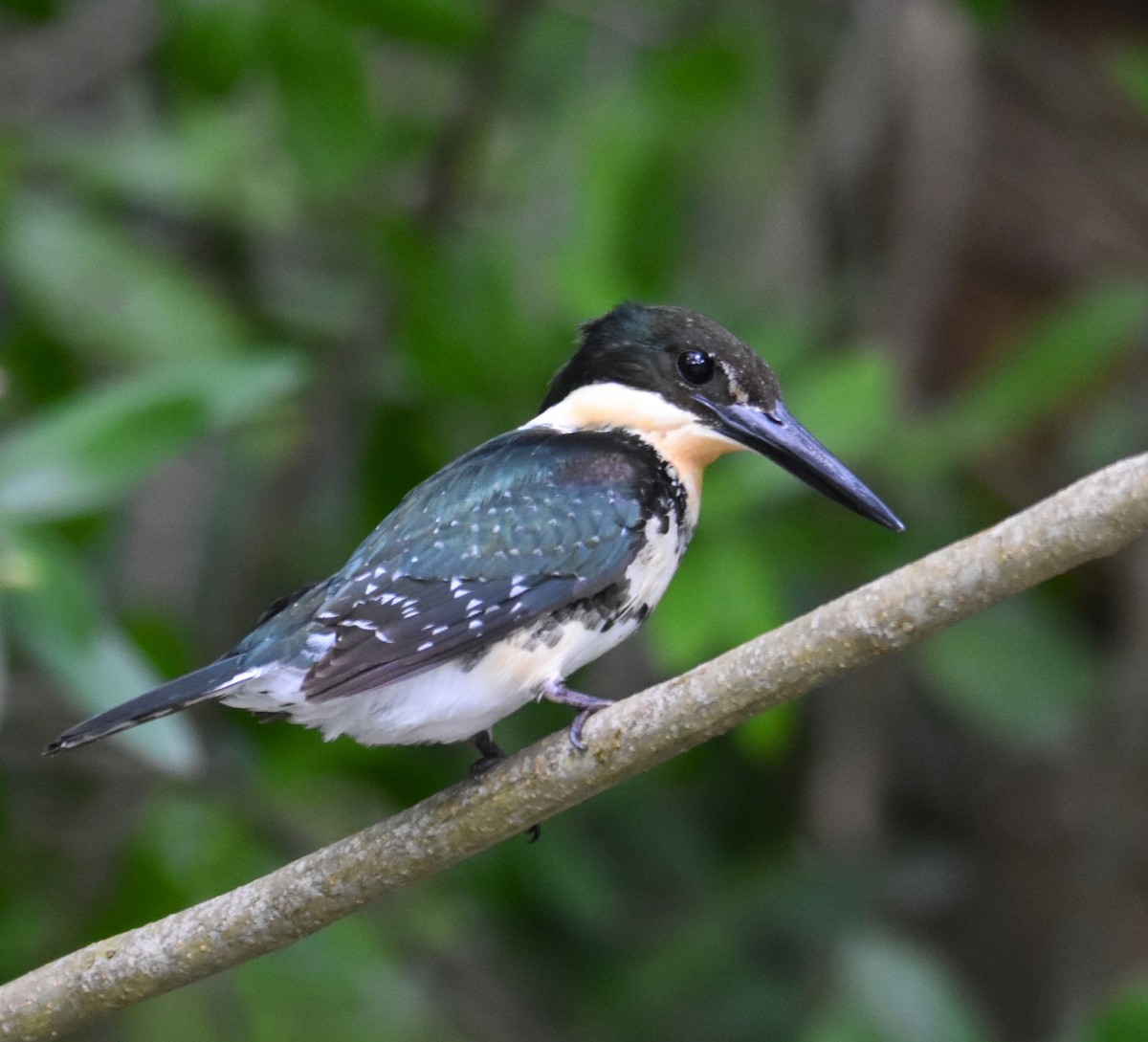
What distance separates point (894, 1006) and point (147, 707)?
1.83 m

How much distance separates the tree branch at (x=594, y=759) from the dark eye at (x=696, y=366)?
677 mm

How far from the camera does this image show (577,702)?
2.08m

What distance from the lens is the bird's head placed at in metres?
2.37

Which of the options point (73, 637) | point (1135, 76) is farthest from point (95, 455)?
point (1135, 76)

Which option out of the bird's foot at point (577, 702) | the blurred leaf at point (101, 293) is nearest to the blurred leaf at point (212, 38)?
the blurred leaf at point (101, 293)

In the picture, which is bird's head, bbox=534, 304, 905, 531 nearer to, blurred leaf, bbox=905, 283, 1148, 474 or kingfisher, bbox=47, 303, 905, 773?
kingfisher, bbox=47, 303, 905, 773

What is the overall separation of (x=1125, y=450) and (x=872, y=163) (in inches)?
38.2

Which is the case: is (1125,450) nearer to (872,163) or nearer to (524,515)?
(872,163)

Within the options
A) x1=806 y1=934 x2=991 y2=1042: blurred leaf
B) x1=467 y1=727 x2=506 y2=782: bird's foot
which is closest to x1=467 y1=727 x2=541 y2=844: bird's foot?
x1=467 y1=727 x2=506 y2=782: bird's foot

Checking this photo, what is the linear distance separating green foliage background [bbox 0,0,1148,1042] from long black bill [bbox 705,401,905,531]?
2.16 feet

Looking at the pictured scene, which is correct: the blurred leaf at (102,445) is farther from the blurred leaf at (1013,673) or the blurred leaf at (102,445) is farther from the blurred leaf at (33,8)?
the blurred leaf at (1013,673)

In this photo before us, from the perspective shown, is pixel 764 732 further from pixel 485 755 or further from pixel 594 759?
pixel 594 759

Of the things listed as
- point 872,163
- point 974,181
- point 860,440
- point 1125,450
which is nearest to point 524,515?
point 860,440

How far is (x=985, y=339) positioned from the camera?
4.53 meters
